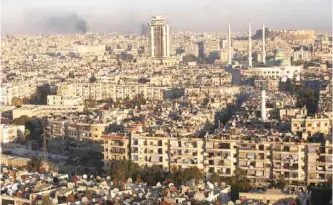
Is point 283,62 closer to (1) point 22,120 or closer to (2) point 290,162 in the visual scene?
(1) point 22,120

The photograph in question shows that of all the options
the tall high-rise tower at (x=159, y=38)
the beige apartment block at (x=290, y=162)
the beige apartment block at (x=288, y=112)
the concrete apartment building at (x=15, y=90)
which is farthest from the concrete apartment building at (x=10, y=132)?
the tall high-rise tower at (x=159, y=38)

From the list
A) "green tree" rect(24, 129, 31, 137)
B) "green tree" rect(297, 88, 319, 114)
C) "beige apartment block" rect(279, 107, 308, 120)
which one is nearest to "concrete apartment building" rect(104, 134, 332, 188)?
"beige apartment block" rect(279, 107, 308, 120)

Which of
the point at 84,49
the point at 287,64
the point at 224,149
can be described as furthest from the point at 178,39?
the point at 224,149

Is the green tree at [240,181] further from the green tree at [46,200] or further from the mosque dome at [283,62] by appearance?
the mosque dome at [283,62]

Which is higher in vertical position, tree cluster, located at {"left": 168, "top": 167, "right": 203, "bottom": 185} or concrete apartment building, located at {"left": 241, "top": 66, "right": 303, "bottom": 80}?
concrete apartment building, located at {"left": 241, "top": 66, "right": 303, "bottom": 80}

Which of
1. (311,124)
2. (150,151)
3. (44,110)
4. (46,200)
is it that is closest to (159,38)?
(44,110)

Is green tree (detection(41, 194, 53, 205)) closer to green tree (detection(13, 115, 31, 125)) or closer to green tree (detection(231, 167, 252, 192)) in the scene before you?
green tree (detection(231, 167, 252, 192))

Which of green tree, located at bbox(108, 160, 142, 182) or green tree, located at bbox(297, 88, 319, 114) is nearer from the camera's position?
green tree, located at bbox(108, 160, 142, 182)
